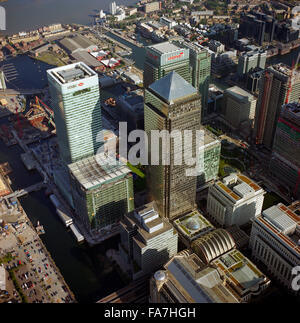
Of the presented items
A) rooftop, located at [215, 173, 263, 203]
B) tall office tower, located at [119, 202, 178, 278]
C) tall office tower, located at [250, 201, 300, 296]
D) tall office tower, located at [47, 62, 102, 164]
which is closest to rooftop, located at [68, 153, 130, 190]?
tall office tower, located at [47, 62, 102, 164]

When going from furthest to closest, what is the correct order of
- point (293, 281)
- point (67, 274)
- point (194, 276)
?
point (67, 274), point (293, 281), point (194, 276)

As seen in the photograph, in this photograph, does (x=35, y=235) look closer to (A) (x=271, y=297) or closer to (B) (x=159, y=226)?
(B) (x=159, y=226)

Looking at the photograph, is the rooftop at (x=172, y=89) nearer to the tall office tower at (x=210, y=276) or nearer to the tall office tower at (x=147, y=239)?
the tall office tower at (x=147, y=239)

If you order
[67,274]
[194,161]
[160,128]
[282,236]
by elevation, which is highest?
[160,128]

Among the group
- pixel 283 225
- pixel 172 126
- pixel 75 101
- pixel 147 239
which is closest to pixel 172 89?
pixel 172 126

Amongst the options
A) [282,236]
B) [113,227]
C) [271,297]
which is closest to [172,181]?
[113,227]

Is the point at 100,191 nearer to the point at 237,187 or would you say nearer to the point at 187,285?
the point at 187,285

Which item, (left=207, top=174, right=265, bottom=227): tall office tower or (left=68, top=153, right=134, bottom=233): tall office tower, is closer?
(left=68, top=153, right=134, bottom=233): tall office tower

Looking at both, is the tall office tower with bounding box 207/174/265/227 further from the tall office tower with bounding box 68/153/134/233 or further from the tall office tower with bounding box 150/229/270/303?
the tall office tower with bounding box 68/153/134/233
